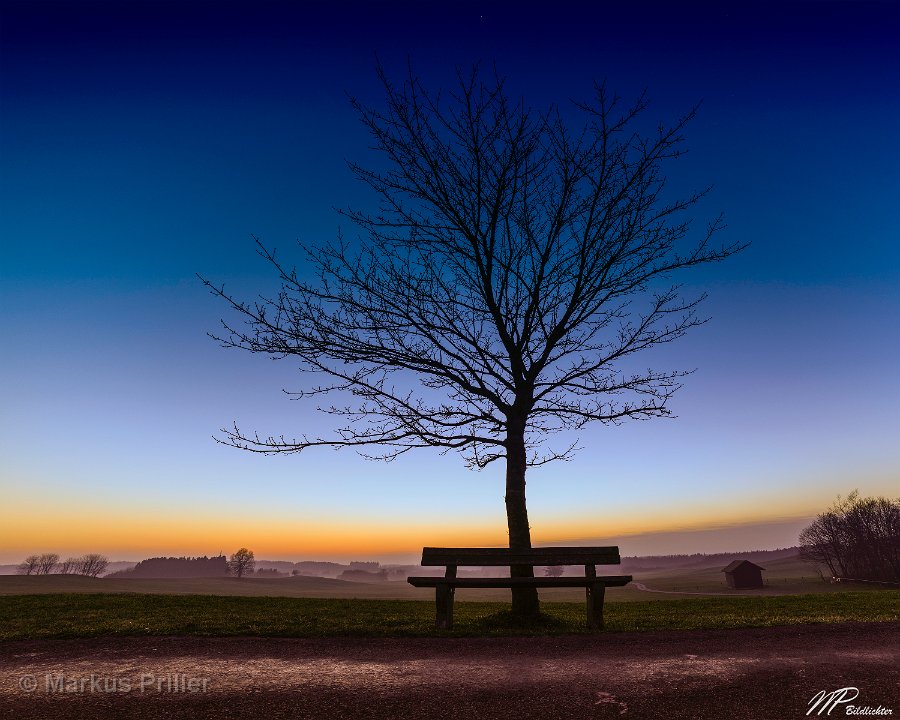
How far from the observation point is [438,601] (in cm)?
775

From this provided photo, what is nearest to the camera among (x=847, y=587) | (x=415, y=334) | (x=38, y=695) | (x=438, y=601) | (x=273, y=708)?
(x=273, y=708)

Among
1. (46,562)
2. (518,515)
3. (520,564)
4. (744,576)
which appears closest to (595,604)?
(520,564)

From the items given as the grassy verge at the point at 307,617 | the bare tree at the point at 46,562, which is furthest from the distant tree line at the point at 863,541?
the bare tree at the point at 46,562

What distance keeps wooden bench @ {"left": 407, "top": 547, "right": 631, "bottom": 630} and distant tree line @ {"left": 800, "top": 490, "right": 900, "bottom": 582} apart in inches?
2958

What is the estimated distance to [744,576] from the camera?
71.1m

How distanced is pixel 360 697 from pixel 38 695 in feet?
9.63

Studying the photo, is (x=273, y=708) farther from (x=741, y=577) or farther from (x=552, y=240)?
(x=741, y=577)

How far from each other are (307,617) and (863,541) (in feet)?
273

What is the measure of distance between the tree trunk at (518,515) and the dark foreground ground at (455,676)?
1.68 m

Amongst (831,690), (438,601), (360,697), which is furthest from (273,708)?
(831,690)

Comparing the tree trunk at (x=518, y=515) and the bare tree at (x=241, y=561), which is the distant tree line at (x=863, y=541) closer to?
the tree trunk at (x=518, y=515)

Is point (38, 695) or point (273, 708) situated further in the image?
point (38, 695)

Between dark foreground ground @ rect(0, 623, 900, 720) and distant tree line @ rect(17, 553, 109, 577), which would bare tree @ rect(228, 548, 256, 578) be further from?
dark foreground ground @ rect(0, 623, 900, 720)

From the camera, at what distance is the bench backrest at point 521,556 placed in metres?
8.17
